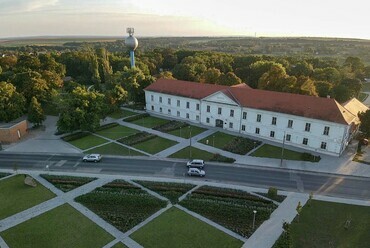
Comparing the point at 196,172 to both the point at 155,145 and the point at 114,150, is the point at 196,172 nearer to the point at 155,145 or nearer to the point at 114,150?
the point at 155,145

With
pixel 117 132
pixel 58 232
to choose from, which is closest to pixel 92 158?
pixel 117 132

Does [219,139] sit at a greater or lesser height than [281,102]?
lesser

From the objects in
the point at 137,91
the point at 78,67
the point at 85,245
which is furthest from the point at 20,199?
the point at 78,67

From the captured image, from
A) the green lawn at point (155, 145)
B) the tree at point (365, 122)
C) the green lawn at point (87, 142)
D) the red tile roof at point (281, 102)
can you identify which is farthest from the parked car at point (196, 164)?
the tree at point (365, 122)

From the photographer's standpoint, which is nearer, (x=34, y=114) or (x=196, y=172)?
(x=196, y=172)

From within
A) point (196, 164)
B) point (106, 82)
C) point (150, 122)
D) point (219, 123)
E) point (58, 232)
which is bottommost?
point (150, 122)

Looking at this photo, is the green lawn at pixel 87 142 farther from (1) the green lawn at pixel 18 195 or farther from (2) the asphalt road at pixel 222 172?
(1) the green lawn at pixel 18 195

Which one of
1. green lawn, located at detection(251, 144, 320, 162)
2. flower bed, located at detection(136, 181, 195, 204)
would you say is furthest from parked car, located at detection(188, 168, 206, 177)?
green lawn, located at detection(251, 144, 320, 162)
